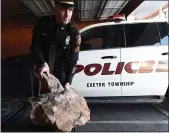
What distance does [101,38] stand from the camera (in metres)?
4.41

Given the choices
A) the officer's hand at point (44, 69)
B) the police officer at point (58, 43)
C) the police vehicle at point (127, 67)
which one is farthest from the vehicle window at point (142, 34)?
the officer's hand at point (44, 69)

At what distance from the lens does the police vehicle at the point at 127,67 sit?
4.14 metres

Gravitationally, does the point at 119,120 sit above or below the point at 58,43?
below

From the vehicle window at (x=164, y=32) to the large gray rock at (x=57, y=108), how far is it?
2145 mm

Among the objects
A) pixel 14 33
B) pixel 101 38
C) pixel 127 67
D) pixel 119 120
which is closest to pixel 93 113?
pixel 119 120

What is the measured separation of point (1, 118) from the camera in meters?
3.68

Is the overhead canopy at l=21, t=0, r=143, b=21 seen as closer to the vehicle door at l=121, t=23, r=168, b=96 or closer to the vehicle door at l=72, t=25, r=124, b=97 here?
the vehicle door at l=72, t=25, r=124, b=97

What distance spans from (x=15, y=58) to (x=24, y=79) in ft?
1.76

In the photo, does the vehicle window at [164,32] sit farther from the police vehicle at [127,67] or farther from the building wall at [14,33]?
the building wall at [14,33]

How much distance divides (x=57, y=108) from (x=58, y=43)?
0.74m

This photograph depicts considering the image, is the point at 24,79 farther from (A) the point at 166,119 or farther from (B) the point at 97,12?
(B) the point at 97,12

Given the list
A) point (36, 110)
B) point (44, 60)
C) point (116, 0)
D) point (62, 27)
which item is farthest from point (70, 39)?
point (116, 0)

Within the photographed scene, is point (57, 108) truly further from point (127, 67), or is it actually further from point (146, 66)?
point (146, 66)

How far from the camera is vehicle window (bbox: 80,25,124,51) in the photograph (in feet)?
14.1
